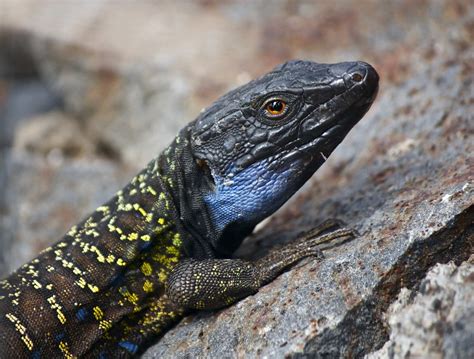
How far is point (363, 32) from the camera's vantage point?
31.6 ft

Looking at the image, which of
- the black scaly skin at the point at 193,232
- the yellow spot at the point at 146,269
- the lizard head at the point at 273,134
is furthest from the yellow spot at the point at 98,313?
the lizard head at the point at 273,134

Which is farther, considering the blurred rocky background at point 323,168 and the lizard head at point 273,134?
the lizard head at point 273,134

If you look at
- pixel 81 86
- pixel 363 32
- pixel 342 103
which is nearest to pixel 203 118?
pixel 342 103

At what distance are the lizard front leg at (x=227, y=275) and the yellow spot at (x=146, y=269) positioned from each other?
0.69ft

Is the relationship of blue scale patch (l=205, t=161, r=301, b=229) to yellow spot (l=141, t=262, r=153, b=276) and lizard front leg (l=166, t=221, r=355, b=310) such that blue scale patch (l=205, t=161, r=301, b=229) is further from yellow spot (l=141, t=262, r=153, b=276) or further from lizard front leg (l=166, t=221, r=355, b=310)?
yellow spot (l=141, t=262, r=153, b=276)

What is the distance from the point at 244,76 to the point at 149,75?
58.9 inches

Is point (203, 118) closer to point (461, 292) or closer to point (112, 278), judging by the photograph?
point (112, 278)

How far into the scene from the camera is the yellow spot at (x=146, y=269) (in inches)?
199

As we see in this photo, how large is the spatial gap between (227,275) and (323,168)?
274 centimetres

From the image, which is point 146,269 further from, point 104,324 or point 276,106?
point 276,106

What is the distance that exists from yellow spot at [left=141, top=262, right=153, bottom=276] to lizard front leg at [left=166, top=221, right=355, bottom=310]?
0.69 feet

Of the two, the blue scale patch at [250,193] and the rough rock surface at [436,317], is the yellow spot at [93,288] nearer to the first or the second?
the blue scale patch at [250,193]

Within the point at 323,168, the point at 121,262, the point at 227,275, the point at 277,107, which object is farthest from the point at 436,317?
the point at 323,168

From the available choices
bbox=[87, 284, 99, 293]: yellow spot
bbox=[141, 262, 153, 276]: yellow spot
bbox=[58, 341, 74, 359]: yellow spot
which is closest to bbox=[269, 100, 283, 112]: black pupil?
bbox=[141, 262, 153, 276]: yellow spot
